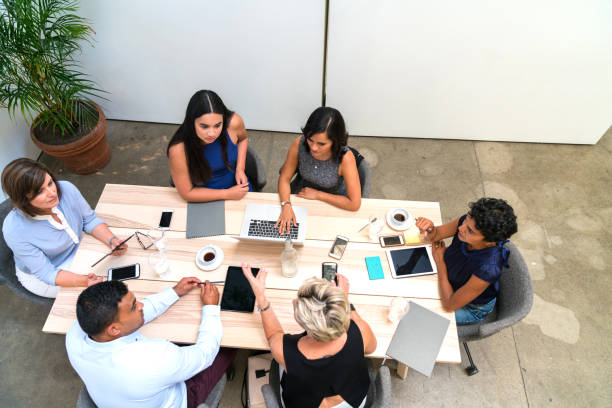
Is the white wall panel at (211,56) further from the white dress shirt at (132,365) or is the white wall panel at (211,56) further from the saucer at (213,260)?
the white dress shirt at (132,365)

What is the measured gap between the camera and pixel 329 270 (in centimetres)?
187

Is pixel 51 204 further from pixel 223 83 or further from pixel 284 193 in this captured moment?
pixel 223 83

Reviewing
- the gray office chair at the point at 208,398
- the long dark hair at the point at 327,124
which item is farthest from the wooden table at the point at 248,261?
the long dark hair at the point at 327,124

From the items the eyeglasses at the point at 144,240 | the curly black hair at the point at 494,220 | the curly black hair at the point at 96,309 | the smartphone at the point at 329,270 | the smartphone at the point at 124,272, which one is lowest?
the smartphone at the point at 124,272

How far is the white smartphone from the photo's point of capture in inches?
77.4

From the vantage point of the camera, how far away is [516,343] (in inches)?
98.9

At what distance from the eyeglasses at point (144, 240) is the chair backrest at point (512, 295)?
1.74 m

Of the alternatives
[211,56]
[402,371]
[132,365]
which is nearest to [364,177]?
[402,371]

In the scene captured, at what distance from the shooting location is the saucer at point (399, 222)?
2.03 meters

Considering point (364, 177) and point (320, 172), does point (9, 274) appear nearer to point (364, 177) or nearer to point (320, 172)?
point (320, 172)

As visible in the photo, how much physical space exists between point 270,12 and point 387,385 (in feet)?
8.45

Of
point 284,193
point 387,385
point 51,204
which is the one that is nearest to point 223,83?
point 284,193

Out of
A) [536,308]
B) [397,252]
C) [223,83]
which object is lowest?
[536,308]

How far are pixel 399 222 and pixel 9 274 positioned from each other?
83.3 inches
